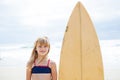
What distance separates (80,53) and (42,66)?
43.3 inches

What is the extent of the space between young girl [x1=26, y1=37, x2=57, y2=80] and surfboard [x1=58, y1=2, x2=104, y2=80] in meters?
0.84

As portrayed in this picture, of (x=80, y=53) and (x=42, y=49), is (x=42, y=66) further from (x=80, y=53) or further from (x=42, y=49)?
(x=80, y=53)

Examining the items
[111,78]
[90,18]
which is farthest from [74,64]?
[111,78]

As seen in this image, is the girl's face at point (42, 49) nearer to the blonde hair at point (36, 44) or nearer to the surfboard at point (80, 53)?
the blonde hair at point (36, 44)

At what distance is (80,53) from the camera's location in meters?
6.25

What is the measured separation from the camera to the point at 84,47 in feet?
20.5

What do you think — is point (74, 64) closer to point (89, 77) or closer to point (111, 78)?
point (89, 77)

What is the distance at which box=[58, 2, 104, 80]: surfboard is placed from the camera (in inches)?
244

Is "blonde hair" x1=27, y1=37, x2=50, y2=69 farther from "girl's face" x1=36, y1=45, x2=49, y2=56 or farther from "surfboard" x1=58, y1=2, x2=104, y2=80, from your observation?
"surfboard" x1=58, y1=2, x2=104, y2=80

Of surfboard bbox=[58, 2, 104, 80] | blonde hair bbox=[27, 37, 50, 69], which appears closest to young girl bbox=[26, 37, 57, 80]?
blonde hair bbox=[27, 37, 50, 69]

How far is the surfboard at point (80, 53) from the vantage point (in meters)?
6.20

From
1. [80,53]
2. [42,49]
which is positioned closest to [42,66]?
[42,49]

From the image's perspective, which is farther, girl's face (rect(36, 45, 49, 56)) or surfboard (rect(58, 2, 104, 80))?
surfboard (rect(58, 2, 104, 80))

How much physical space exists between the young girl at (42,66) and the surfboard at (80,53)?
2.76ft
